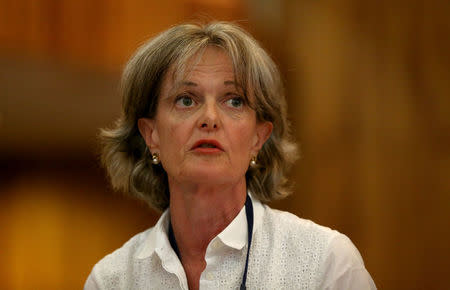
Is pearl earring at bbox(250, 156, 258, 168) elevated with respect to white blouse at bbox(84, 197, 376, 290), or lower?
elevated

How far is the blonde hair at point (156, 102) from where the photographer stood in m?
2.32

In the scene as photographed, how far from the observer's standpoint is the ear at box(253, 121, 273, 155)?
95.6 inches

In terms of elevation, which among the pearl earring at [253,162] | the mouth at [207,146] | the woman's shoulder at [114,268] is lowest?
the woman's shoulder at [114,268]

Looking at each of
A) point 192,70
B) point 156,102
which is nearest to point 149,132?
point 156,102

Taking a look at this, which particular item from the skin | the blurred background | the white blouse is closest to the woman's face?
the skin

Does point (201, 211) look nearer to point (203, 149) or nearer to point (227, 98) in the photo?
point (203, 149)

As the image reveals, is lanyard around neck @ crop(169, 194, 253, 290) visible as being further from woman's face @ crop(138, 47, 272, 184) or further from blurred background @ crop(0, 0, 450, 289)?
blurred background @ crop(0, 0, 450, 289)

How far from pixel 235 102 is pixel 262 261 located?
0.50 metres

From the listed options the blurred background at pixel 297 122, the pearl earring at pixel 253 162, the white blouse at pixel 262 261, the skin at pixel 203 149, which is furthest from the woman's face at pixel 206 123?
the blurred background at pixel 297 122

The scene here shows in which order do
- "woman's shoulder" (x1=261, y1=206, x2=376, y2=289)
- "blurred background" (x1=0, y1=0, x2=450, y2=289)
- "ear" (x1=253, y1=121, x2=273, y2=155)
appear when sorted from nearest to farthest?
"woman's shoulder" (x1=261, y1=206, x2=376, y2=289)
"ear" (x1=253, y1=121, x2=273, y2=155)
"blurred background" (x1=0, y1=0, x2=450, y2=289)

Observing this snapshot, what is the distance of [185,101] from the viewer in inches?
91.0

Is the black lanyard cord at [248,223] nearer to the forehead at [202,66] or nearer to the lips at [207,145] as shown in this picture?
the lips at [207,145]

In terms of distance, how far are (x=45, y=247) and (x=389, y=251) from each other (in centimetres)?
229

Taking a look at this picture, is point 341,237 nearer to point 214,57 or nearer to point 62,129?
point 214,57
